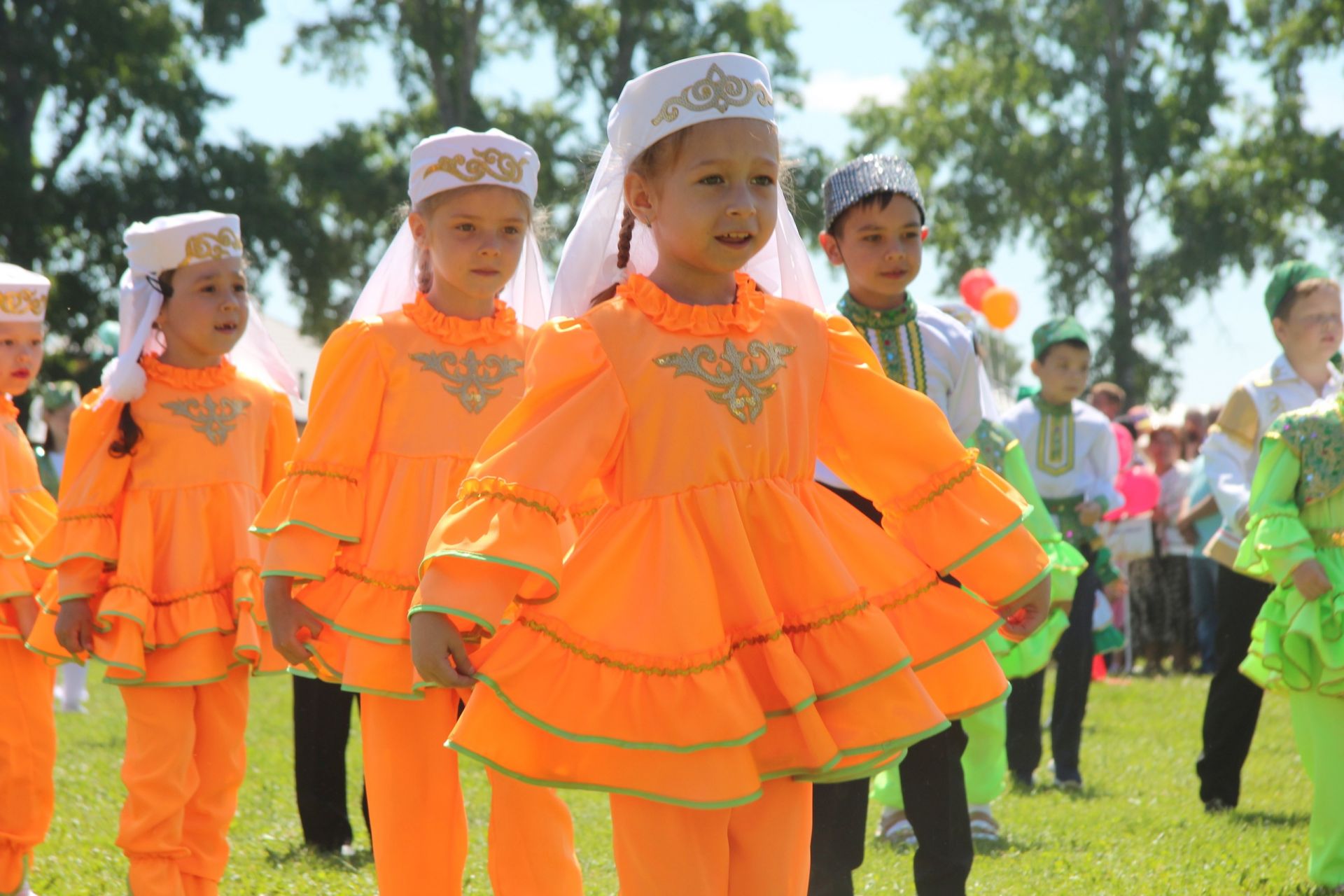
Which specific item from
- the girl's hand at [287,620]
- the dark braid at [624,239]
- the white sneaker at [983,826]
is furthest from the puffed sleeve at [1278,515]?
the girl's hand at [287,620]

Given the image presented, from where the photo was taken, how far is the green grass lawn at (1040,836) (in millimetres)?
5668

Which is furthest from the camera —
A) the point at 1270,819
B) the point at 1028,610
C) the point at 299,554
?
the point at 1270,819

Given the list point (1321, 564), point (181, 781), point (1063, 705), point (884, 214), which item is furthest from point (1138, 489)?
point (181, 781)

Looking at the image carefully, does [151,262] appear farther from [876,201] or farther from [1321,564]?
[1321,564]

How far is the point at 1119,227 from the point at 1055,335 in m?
24.5

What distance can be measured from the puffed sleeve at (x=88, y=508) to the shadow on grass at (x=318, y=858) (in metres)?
1.67

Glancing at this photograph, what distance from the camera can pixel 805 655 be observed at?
3047mm

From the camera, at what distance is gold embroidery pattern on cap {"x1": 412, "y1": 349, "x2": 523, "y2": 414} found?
4.34 metres

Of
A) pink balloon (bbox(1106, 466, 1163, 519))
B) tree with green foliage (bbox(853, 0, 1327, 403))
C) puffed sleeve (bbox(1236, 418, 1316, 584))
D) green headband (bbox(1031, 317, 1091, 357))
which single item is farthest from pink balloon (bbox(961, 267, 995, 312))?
tree with green foliage (bbox(853, 0, 1327, 403))

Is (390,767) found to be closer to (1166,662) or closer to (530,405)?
(530,405)

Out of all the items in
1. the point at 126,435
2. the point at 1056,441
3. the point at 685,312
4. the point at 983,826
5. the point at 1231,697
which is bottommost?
the point at 983,826

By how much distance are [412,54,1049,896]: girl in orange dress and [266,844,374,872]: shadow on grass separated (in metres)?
3.41

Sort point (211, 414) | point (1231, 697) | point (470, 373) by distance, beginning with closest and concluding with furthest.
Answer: point (470, 373), point (211, 414), point (1231, 697)

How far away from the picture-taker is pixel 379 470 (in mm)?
4242
